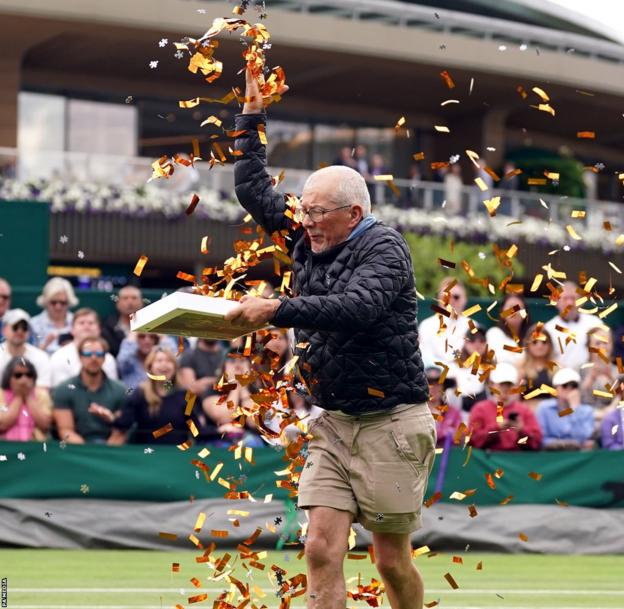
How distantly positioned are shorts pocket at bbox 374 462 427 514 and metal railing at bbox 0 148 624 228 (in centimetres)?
1830

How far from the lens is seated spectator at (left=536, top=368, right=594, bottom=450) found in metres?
13.6

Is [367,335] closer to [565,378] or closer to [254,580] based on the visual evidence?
[254,580]

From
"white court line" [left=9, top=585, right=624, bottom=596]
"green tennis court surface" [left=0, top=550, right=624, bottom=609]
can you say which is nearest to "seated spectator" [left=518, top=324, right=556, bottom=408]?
"green tennis court surface" [left=0, top=550, right=624, bottom=609]

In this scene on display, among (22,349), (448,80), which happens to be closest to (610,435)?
(22,349)

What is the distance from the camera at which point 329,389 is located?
6.18 m

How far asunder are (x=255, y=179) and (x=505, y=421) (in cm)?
700

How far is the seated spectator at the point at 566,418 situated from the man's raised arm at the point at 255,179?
7.30 metres

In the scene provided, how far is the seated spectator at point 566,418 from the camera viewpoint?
13586mm

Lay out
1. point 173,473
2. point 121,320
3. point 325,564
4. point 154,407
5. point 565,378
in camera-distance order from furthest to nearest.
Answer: point 121,320, point 565,378, point 173,473, point 154,407, point 325,564

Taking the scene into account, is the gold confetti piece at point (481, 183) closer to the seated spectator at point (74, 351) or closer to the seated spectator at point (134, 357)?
the seated spectator at point (74, 351)

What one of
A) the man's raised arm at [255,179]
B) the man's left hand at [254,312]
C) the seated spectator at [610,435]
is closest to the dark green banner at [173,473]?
the seated spectator at [610,435]

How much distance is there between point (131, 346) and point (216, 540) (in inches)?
81.7

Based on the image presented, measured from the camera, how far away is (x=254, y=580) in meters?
10.1

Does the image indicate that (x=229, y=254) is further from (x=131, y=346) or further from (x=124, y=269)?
(x=131, y=346)
